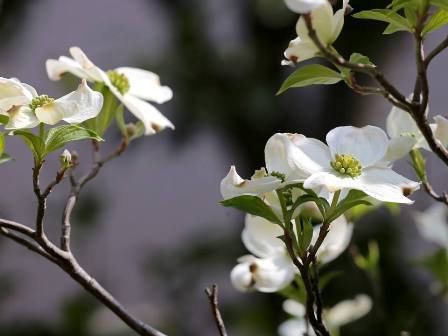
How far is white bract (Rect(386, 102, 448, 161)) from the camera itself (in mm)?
365

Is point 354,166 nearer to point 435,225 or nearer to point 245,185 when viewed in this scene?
point 245,185

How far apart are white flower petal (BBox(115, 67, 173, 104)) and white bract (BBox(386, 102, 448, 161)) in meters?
Result: 0.15

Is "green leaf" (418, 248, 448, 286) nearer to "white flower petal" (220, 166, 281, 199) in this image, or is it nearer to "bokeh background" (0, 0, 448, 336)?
"white flower petal" (220, 166, 281, 199)

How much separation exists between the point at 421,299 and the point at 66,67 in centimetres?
145

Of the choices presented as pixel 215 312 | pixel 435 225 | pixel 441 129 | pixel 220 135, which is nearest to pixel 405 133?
pixel 441 129

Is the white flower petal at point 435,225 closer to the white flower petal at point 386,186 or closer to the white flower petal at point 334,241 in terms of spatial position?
the white flower petal at point 334,241

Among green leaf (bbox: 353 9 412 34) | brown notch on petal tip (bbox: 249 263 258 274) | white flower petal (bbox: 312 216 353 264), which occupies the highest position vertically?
green leaf (bbox: 353 9 412 34)

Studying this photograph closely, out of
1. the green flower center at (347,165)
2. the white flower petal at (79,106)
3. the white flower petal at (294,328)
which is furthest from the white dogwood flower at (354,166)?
the white flower petal at (294,328)

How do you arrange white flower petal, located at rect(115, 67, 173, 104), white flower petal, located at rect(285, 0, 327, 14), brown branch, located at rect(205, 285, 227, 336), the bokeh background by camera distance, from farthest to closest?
the bokeh background, white flower petal, located at rect(115, 67, 173, 104), brown branch, located at rect(205, 285, 227, 336), white flower petal, located at rect(285, 0, 327, 14)

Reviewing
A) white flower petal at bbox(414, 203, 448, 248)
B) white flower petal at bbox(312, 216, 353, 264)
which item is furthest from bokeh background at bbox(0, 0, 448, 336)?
white flower petal at bbox(312, 216, 353, 264)

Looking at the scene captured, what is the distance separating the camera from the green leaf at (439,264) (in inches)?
24.8

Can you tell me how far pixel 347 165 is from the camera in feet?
1.16

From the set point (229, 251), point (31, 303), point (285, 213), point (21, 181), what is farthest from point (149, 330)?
point (31, 303)

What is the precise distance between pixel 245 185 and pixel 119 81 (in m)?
0.18
